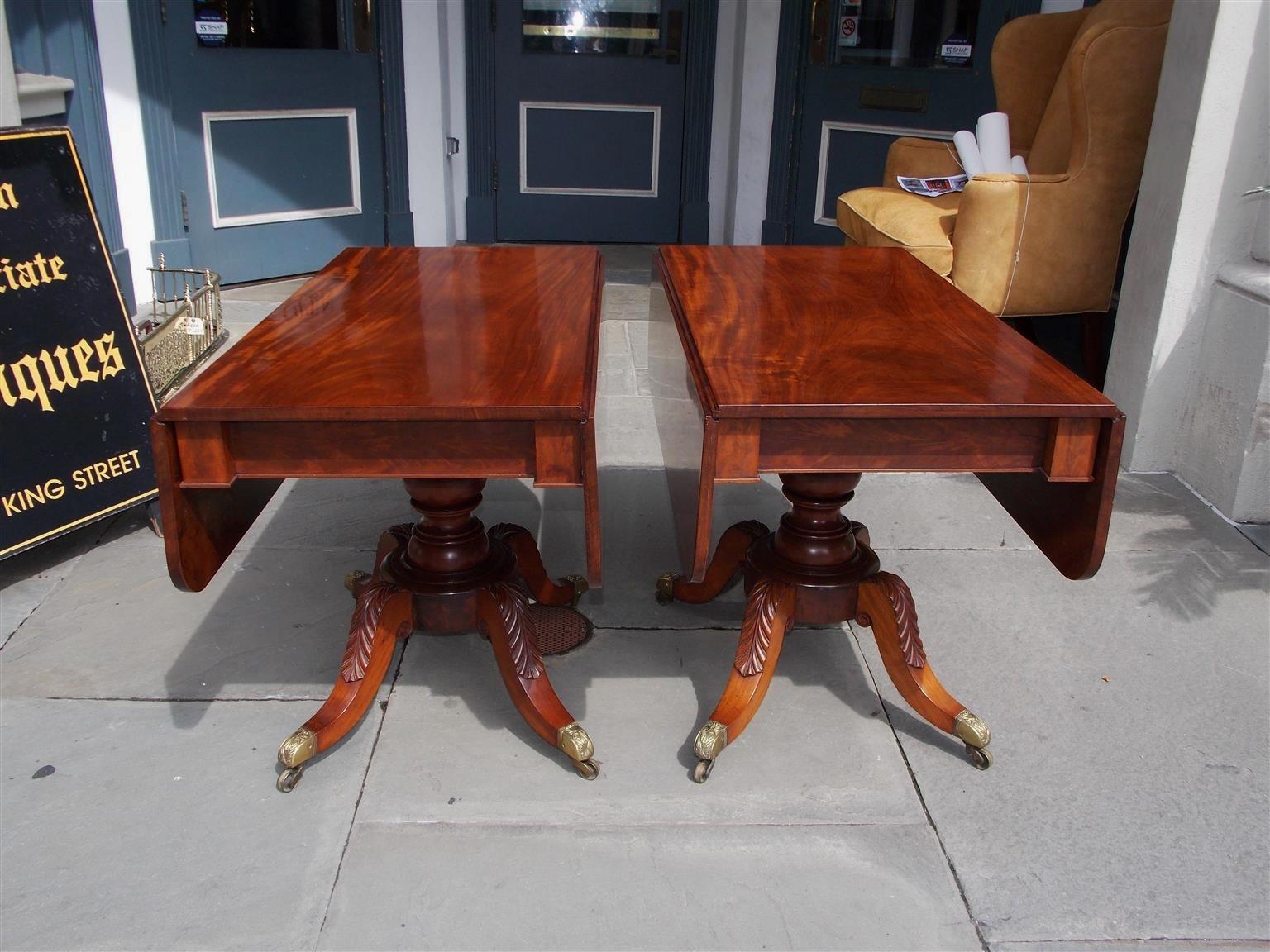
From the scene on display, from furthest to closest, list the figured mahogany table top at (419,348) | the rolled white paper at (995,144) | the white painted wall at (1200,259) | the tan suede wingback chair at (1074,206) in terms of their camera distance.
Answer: the rolled white paper at (995,144) < the tan suede wingback chair at (1074,206) < the white painted wall at (1200,259) < the figured mahogany table top at (419,348)

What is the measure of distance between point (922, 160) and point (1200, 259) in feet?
5.10

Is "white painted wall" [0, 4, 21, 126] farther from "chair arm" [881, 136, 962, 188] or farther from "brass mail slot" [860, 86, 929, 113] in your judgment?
"brass mail slot" [860, 86, 929, 113]

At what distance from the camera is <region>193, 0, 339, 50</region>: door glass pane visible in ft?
16.0

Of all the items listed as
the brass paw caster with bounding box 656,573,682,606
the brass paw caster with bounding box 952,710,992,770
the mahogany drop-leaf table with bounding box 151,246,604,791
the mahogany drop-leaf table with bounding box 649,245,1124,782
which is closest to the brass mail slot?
the mahogany drop-leaf table with bounding box 649,245,1124,782

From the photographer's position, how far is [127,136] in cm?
474

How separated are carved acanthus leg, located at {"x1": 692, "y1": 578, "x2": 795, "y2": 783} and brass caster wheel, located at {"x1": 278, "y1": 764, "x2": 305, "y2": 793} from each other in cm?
73

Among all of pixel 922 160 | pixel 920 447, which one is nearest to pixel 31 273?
pixel 920 447

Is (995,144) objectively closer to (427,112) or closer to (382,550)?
(382,550)

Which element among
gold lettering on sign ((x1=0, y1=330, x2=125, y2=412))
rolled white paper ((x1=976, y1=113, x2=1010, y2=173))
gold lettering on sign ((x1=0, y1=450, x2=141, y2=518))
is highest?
rolled white paper ((x1=976, y1=113, x2=1010, y2=173))

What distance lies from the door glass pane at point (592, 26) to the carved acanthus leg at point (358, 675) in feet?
15.0

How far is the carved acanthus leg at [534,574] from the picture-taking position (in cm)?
263

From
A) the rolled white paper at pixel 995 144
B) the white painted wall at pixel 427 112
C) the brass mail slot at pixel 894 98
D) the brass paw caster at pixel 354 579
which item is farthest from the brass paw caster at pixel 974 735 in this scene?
the white painted wall at pixel 427 112

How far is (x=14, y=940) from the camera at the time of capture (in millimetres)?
1716

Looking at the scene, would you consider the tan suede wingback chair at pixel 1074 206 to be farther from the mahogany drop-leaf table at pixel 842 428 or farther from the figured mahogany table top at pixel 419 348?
the figured mahogany table top at pixel 419 348
